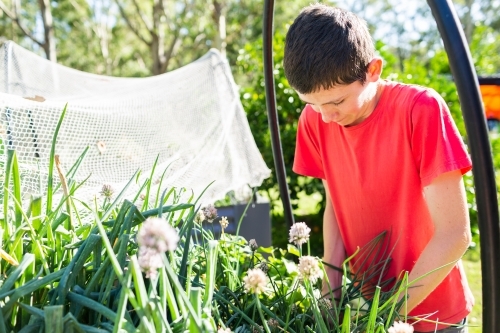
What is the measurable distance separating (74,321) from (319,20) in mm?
843

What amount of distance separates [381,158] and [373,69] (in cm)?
26

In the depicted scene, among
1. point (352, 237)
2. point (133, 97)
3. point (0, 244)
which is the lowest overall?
point (352, 237)

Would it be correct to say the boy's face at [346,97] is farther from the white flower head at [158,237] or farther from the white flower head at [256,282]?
the white flower head at [158,237]

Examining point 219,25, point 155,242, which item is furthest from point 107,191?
point 219,25

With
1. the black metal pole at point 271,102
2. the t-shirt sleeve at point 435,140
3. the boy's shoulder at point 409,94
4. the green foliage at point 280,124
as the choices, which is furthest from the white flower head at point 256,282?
the green foliage at point 280,124

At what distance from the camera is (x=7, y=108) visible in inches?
56.5

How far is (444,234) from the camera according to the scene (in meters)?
1.15

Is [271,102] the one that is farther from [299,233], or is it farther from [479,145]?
[479,145]

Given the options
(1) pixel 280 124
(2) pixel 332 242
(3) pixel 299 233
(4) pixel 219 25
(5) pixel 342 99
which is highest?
(4) pixel 219 25

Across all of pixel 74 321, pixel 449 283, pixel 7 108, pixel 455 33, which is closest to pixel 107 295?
pixel 74 321

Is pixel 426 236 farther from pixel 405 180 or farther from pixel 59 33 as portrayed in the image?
pixel 59 33

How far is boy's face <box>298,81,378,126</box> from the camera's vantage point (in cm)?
117

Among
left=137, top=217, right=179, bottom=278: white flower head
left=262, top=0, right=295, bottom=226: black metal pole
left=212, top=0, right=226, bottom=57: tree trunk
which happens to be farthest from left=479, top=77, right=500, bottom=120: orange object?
left=212, top=0, right=226, bottom=57: tree trunk

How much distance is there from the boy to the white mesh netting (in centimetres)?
43
